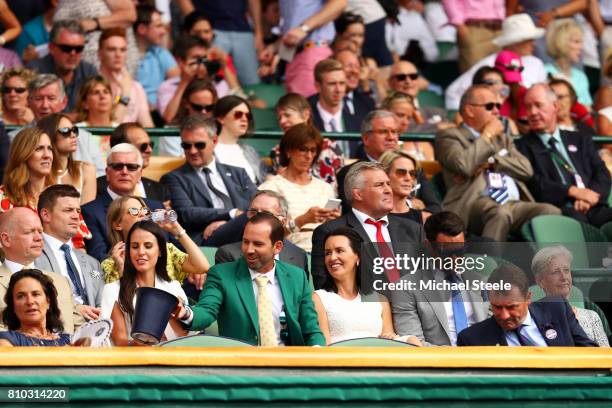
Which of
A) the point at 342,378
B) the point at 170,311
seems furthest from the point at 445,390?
the point at 170,311

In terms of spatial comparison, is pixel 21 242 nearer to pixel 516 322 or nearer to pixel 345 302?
pixel 345 302

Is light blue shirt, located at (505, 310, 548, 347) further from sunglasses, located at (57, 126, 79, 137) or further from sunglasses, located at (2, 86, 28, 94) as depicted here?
sunglasses, located at (2, 86, 28, 94)

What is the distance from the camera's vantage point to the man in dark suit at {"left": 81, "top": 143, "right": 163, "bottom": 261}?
30.0 ft

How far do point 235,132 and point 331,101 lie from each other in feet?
3.73

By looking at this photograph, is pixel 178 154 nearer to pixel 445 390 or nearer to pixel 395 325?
pixel 395 325

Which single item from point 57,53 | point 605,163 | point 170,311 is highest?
point 57,53

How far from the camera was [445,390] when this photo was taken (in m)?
6.51

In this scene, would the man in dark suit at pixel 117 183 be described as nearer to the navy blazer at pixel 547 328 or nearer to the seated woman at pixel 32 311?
the seated woman at pixel 32 311

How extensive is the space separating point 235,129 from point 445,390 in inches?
174

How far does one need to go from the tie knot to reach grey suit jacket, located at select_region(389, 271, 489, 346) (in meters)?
0.70

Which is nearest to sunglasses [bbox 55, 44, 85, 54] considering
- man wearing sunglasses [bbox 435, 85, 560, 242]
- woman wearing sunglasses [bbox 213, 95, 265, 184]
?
woman wearing sunglasses [bbox 213, 95, 265, 184]

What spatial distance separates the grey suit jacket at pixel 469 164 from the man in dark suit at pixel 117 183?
2.24 m

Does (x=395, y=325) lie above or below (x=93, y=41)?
below

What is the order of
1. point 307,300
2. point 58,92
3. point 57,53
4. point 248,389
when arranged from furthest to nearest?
point 57,53 → point 58,92 → point 307,300 → point 248,389
